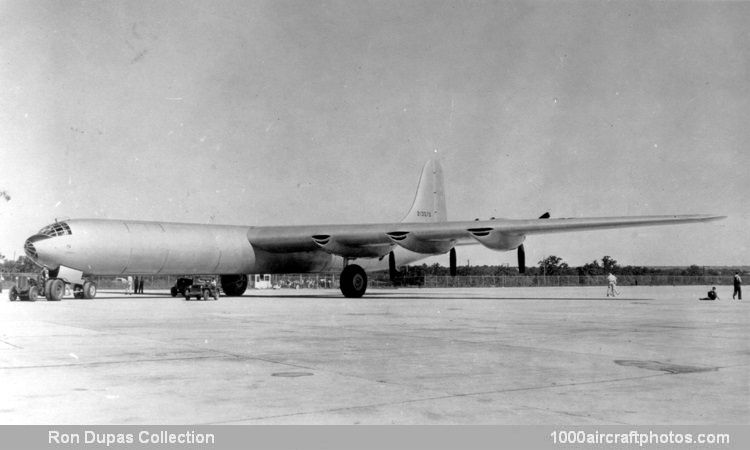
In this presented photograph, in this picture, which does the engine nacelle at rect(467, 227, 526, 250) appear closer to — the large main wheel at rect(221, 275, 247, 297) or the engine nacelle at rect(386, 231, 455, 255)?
the engine nacelle at rect(386, 231, 455, 255)

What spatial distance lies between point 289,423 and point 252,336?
7.25m

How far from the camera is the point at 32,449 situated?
487 cm

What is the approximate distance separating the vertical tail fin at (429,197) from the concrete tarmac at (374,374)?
26.2 metres

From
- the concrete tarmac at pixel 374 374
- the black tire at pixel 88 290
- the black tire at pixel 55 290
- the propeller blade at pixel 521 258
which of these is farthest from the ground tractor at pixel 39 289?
the propeller blade at pixel 521 258

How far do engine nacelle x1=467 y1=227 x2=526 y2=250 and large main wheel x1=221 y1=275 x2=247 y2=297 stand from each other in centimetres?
1379

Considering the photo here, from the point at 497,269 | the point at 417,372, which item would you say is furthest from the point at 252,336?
the point at 497,269

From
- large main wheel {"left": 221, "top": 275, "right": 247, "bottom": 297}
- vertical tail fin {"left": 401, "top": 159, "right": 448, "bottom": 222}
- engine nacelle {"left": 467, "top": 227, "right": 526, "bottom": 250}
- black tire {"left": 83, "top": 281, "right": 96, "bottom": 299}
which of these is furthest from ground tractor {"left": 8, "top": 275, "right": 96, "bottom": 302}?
vertical tail fin {"left": 401, "top": 159, "right": 448, "bottom": 222}

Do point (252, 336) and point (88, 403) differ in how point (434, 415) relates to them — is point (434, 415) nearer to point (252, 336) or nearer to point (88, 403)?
point (88, 403)

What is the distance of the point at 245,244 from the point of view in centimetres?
3378

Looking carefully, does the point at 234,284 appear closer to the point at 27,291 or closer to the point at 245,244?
the point at 245,244

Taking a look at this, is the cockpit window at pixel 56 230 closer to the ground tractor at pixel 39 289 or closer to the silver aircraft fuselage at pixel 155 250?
the silver aircraft fuselage at pixel 155 250

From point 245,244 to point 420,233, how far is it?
905 centimetres

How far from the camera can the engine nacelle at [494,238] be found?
94.5ft

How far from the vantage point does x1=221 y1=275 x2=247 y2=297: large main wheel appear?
36844 mm
